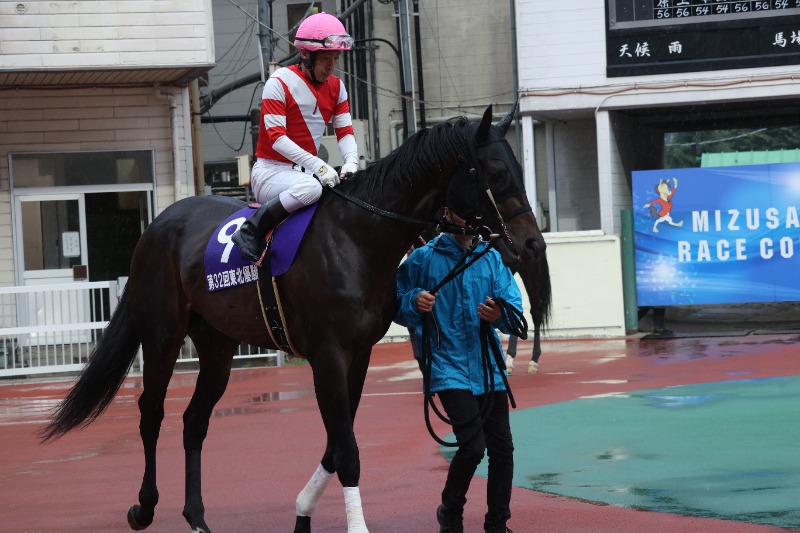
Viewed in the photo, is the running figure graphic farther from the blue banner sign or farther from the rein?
the rein

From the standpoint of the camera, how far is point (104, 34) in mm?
16562

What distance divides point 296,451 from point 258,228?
3.78 metres

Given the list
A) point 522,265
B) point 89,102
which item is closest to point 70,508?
point 522,265

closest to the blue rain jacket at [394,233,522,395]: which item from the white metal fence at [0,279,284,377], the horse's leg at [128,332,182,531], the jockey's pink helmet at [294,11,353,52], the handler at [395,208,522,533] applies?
the handler at [395,208,522,533]

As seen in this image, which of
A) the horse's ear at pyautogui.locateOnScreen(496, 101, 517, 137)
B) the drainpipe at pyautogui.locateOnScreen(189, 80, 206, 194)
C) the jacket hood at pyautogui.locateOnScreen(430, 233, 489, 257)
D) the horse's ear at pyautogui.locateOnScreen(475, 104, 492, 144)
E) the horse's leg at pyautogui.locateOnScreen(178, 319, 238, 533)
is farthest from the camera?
the drainpipe at pyautogui.locateOnScreen(189, 80, 206, 194)

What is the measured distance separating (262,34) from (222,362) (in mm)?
12065

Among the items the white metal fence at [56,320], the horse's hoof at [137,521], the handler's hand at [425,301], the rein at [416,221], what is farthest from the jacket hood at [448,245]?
the white metal fence at [56,320]

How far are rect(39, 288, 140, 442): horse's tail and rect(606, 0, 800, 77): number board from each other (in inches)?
→ 537

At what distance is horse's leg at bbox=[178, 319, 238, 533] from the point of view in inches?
261

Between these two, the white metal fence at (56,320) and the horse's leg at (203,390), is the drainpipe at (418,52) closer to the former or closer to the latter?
the white metal fence at (56,320)

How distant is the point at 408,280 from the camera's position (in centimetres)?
587

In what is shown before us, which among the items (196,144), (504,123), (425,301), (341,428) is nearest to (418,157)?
(504,123)

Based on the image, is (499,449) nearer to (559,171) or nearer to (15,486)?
(15,486)

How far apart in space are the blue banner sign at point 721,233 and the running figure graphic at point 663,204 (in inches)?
0.6
